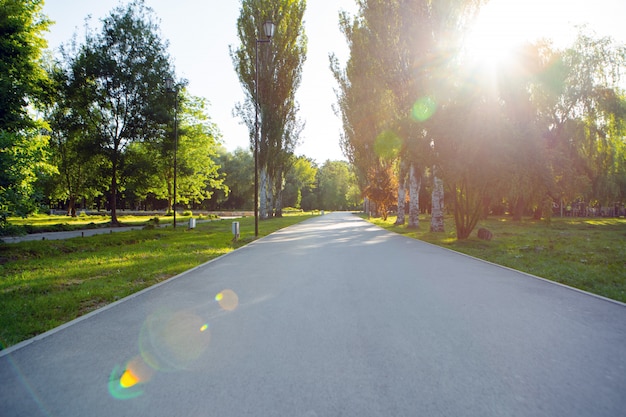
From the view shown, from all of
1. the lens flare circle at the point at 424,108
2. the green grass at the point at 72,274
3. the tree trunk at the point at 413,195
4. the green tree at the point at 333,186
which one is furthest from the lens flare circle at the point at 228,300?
the green tree at the point at 333,186

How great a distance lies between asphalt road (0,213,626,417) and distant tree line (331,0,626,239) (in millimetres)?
8243

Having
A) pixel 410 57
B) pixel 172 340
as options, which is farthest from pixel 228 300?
pixel 410 57

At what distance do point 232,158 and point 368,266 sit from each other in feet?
218

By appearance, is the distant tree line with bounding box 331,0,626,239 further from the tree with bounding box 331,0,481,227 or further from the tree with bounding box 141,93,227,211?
the tree with bounding box 141,93,227,211

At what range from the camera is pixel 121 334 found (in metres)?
4.02

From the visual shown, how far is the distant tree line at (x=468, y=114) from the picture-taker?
13031 mm

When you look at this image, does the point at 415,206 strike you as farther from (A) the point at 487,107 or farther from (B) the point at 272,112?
(B) the point at 272,112

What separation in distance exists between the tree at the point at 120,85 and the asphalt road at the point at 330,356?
19.2 meters

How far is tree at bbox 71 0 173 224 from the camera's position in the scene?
71.2 ft

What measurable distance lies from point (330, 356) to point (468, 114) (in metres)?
11.9

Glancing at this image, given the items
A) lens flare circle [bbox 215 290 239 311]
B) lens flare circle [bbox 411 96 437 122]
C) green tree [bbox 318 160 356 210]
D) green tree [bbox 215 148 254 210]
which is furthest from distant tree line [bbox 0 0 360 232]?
green tree [bbox 318 160 356 210]

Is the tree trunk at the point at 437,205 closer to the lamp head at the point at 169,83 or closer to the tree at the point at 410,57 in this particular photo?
the tree at the point at 410,57

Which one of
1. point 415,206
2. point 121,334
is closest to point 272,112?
point 415,206

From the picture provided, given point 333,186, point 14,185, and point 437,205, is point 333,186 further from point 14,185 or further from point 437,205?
point 14,185
